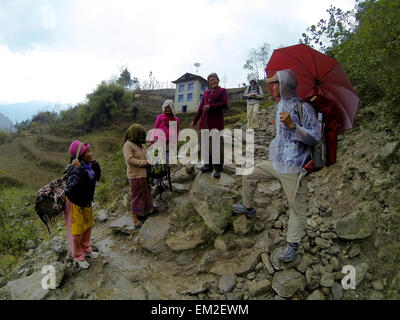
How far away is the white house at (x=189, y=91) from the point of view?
25.3m

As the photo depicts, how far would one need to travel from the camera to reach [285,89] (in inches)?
92.0

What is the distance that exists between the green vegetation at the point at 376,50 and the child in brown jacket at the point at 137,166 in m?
3.91

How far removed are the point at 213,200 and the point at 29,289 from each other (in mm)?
2837

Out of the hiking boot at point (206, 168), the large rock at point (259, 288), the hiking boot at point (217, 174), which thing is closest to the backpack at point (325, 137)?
the large rock at point (259, 288)

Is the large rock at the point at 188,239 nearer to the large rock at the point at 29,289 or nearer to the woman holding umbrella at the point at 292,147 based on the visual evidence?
the woman holding umbrella at the point at 292,147

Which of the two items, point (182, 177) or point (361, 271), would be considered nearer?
point (361, 271)

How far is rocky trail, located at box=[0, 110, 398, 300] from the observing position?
2477 mm

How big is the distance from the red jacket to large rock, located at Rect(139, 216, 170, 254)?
1915 mm

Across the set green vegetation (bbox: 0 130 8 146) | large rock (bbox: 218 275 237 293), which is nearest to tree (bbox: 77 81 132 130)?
green vegetation (bbox: 0 130 8 146)

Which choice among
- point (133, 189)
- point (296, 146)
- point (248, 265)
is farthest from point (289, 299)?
point (133, 189)

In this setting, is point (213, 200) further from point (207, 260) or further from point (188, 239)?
point (207, 260)

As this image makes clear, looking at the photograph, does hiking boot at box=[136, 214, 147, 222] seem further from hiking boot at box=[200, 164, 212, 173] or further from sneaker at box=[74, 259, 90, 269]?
hiking boot at box=[200, 164, 212, 173]

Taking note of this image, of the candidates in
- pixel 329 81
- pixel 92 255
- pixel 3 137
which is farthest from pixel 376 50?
pixel 3 137

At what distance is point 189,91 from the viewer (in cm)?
2591
